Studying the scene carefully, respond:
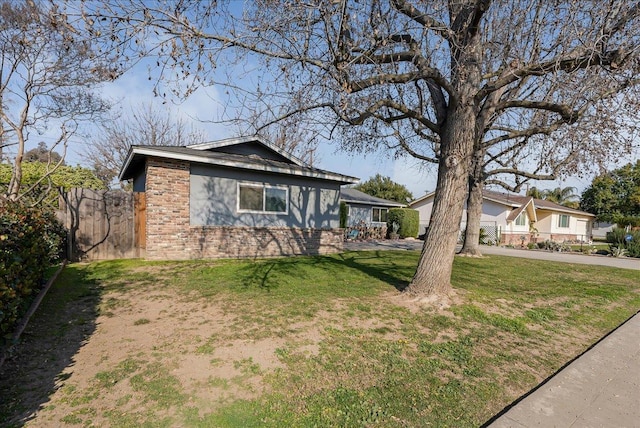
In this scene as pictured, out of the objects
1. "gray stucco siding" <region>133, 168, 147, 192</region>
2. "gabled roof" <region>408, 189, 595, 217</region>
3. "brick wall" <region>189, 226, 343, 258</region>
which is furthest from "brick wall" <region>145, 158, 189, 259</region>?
"gabled roof" <region>408, 189, 595, 217</region>

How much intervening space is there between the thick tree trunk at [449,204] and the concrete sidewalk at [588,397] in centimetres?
237

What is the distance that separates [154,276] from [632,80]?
32.3 feet

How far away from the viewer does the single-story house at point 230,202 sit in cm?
950

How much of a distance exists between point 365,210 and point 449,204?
1889cm

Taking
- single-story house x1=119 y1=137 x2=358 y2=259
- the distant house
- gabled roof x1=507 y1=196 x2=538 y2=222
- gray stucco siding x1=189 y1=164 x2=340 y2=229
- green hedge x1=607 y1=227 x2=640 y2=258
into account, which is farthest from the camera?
gabled roof x1=507 y1=196 x2=538 y2=222

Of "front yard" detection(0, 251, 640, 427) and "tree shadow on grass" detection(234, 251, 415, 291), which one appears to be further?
"tree shadow on grass" detection(234, 251, 415, 291)

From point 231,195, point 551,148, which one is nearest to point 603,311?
point 551,148

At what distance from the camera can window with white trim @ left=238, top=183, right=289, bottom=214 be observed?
11.1 m

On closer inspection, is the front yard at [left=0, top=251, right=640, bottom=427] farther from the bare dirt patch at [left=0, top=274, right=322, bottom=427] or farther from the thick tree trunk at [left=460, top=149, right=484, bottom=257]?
the thick tree trunk at [left=460, top=149, right=484, bottom=257]

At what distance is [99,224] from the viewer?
31.2 feet

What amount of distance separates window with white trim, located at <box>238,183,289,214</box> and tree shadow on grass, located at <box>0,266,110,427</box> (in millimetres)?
5671

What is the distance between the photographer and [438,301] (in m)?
5.86

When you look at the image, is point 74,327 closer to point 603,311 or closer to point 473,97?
point 473,97

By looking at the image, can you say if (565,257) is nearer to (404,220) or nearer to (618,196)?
(404,220)
